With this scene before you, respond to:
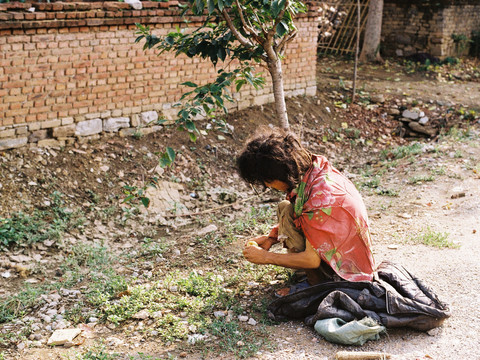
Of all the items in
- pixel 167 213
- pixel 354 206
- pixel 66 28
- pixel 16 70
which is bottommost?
pixel 167 213

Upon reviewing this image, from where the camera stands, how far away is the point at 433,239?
4789 millimetres

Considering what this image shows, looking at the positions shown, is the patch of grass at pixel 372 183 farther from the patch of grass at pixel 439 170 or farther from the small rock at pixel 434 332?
the small rock at pixel 434 332

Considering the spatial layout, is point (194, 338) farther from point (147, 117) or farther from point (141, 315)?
point (147, 117)

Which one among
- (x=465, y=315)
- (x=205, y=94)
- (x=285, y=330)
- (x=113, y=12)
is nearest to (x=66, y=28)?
(x=113, y=12)

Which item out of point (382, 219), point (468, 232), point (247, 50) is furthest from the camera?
point (382, 219)

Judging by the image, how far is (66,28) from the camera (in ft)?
20.4

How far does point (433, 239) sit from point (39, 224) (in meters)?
3.56

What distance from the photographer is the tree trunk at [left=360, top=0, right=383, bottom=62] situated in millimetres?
12719

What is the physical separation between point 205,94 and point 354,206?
1.38 m

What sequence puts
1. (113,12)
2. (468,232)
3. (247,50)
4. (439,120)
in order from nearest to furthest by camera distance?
(247,50) < (468,232) < (113,12) < (439,120)

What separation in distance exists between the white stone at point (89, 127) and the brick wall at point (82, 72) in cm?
1

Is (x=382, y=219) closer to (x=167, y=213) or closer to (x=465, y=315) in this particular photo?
(x=465, y=315)

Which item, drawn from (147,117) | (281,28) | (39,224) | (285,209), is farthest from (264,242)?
(147,117)

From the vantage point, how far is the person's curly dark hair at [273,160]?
3.38 metres
